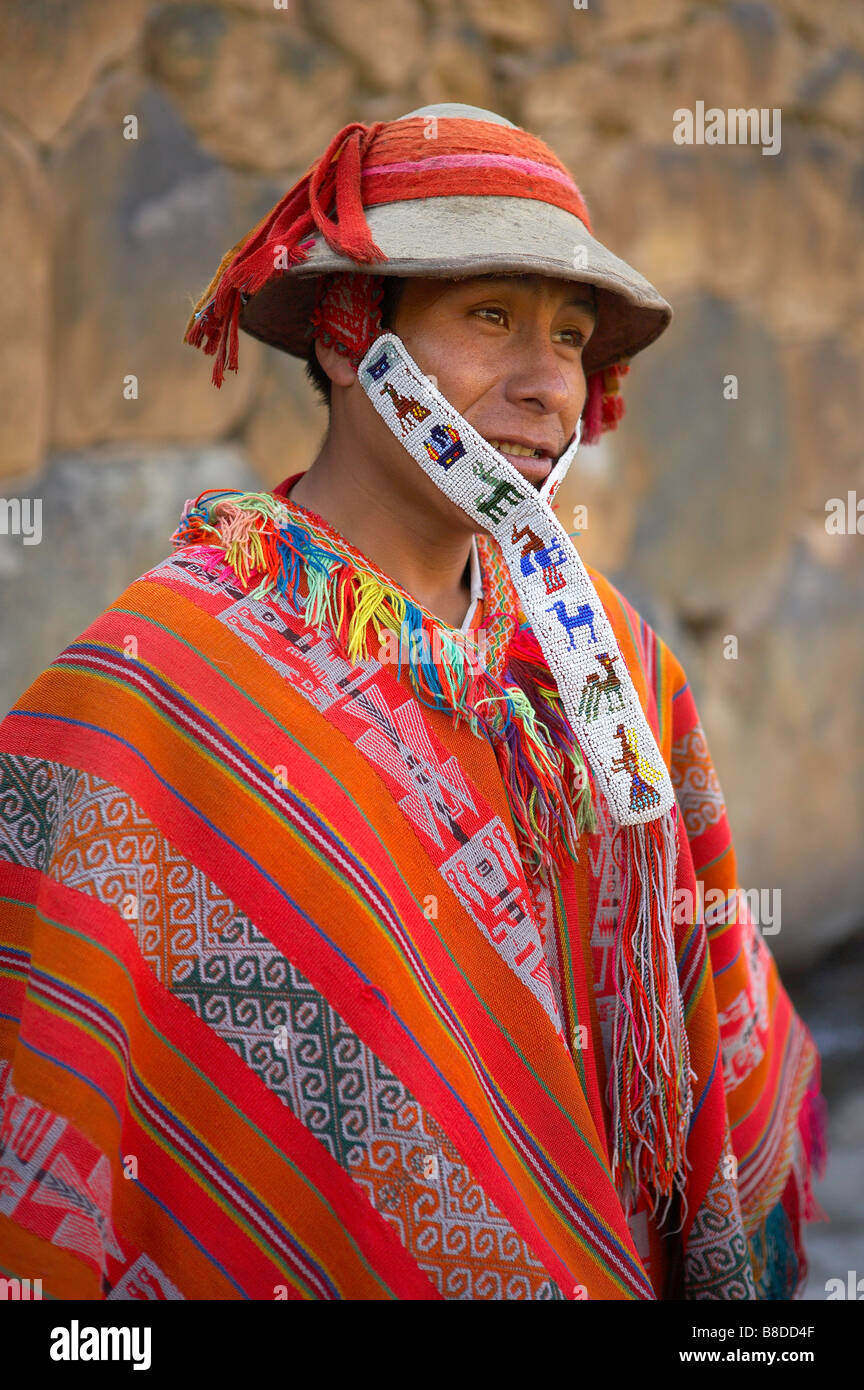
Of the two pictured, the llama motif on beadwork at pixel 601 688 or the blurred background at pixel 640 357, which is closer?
the llama motif on beadwork at pixel 601 688

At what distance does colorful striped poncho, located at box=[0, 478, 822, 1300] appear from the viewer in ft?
4.57

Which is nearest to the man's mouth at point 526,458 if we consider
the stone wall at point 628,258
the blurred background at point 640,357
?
the stone wall at point 628,258

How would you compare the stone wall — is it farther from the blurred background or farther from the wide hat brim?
the wide hat brim

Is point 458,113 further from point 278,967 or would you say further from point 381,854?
point 278,967

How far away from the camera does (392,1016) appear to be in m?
1.43

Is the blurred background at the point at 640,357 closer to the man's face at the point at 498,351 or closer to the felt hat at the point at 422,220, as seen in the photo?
the felt hat at the point at 422,220

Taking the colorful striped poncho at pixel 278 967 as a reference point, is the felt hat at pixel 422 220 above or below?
above

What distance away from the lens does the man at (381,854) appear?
1.41 metres

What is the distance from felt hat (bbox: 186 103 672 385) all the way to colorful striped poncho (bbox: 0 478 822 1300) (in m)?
0.27

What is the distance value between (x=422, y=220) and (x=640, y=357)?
7.21 ft

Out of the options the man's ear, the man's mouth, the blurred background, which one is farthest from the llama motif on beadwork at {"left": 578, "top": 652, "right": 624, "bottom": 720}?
the blurred background

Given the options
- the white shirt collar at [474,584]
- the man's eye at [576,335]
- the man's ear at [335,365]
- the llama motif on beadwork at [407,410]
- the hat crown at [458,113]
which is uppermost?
the hat crown at [458,113]

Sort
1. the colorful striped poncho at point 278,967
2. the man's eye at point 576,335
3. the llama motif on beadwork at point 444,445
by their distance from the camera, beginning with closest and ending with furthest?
the colorful striped poncho at point 278,967 → the llama motif on beadwork at point 444,445 → the man's eye at point 576,335

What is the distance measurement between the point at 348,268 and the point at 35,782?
651 mm
